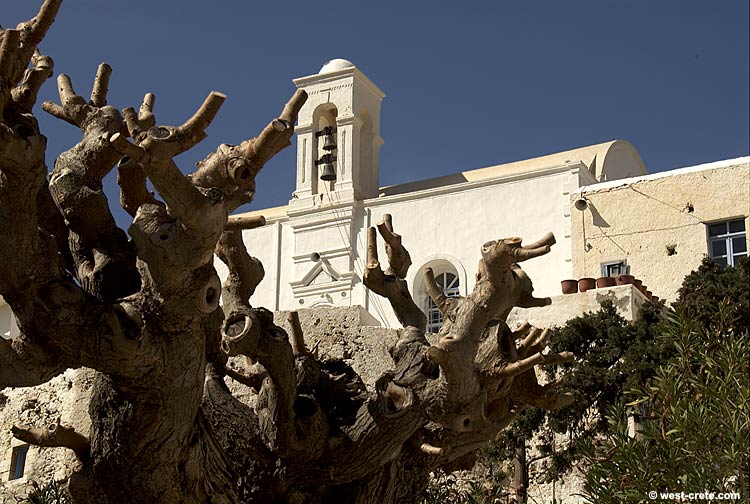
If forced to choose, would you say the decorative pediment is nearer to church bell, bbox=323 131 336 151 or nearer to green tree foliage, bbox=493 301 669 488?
church bell, bbox=323 131 336 151

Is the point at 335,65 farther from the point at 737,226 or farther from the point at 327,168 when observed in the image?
the point at 737,226

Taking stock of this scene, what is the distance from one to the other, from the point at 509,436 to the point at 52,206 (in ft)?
33.1

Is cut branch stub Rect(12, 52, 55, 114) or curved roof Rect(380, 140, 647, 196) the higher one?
curved roof Rect(380, 140, 647, 196)

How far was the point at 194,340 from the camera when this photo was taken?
7.00 m

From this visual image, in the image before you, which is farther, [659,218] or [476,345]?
[659,218]

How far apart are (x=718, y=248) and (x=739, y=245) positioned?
1.42 ft

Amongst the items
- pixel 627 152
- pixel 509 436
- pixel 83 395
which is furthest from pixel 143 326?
pixel 627 152

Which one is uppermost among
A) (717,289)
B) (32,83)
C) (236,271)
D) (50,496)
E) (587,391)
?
(717,289)

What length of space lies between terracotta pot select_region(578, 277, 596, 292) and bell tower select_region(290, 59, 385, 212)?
270 inches

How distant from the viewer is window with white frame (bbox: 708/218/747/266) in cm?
2208

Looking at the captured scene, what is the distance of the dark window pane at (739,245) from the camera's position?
72.1ft

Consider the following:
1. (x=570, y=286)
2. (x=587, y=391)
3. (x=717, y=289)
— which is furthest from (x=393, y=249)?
(x=570, y=286)

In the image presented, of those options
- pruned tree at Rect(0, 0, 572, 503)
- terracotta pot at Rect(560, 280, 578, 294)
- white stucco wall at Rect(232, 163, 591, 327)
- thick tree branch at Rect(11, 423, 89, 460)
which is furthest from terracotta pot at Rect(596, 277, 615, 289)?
thick tree branch at Rect(11, 423, 89, 460)

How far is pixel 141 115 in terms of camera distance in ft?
26.0
